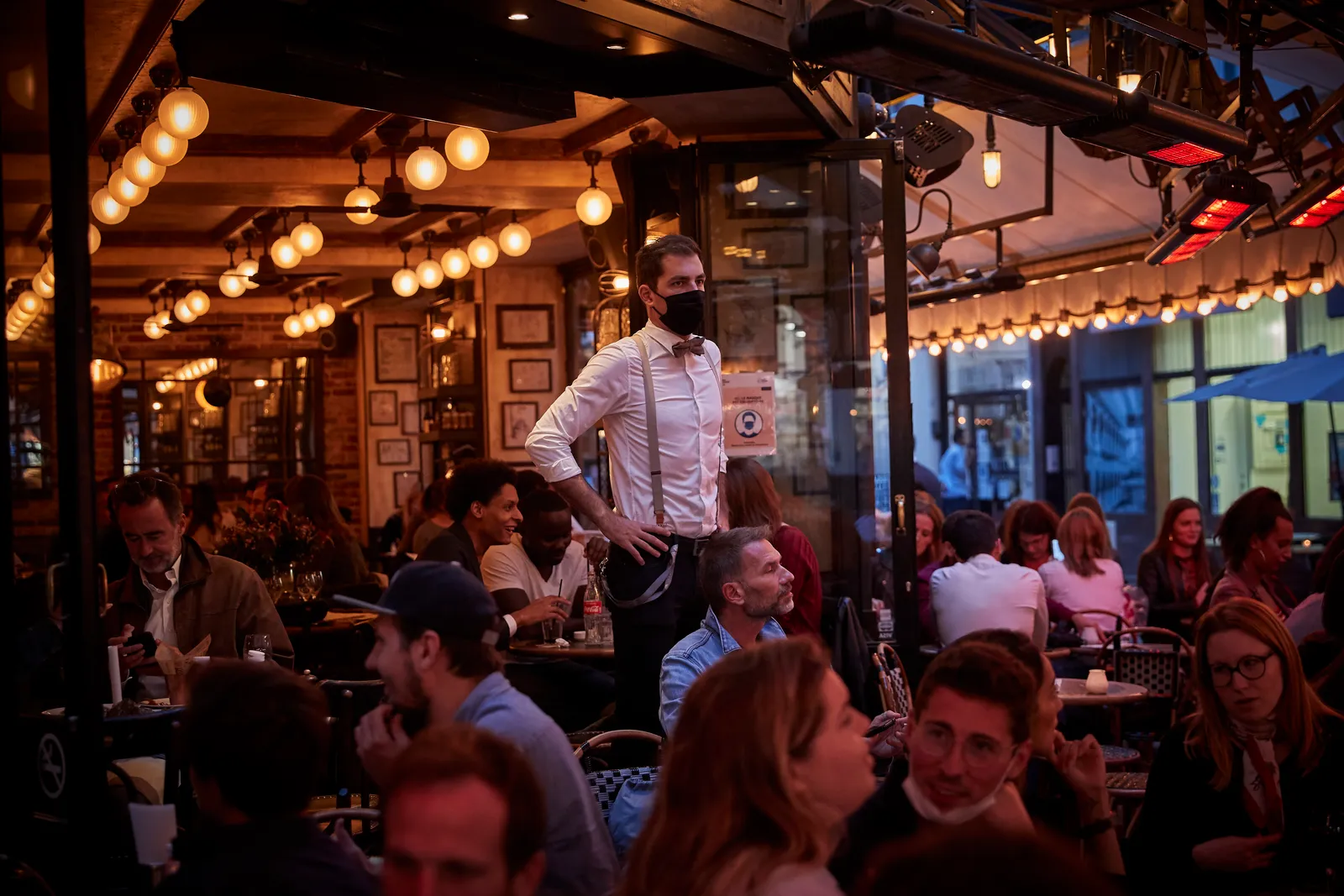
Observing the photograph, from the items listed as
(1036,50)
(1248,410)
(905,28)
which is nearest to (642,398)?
(905,28)

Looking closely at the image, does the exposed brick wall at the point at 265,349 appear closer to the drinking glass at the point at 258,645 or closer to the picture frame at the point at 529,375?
the picture frame at the point at 529,375

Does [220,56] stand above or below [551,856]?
above

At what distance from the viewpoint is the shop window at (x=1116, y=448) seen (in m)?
16.0

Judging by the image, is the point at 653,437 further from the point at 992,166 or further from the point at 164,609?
the point at 992,166

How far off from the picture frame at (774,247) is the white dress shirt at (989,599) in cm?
154

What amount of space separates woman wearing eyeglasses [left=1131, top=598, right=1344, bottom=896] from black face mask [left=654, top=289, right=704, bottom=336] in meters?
1.73

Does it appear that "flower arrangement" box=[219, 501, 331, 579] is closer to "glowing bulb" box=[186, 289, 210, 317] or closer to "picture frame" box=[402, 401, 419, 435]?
"glowing bulb" box=[186, 289, 210, 317]

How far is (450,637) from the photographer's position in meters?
2.59

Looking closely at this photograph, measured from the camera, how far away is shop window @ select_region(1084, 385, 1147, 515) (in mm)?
16047

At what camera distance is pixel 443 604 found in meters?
2.61

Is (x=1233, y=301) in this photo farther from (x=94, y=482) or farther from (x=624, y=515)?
(x=94, y=482)

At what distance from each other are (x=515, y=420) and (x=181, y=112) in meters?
6.89

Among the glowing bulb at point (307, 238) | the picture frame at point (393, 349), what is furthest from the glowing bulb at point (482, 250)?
the picture frame at point (393, 349)

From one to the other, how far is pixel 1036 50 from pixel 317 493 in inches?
192
